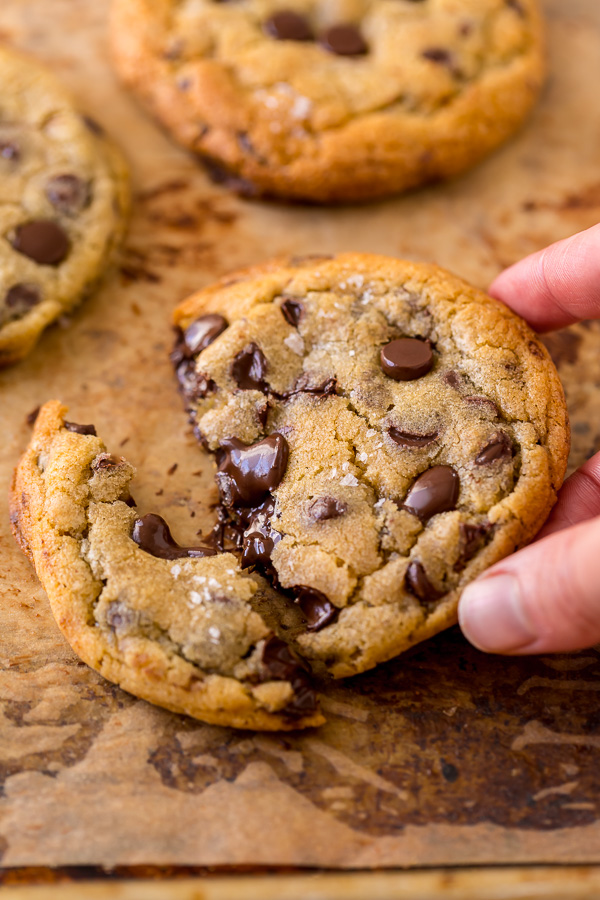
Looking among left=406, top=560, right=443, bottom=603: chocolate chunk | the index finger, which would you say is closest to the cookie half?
left=406, top=560, right=443, bottom=603: chocolate chunk

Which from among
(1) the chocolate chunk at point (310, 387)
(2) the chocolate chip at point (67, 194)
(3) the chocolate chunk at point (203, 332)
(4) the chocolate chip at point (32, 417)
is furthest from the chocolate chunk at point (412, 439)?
(2) the chocolate chip at point (67, 194)

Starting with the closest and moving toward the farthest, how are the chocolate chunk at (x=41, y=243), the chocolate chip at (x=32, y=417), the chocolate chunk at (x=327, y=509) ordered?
the chocolate chunk at (x=327, y=509) < the chocolate chip at (x=32, y=417) < the chocolate chunk at (x=41, y=243)

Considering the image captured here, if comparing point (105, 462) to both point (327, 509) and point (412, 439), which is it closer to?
point (327, 509)

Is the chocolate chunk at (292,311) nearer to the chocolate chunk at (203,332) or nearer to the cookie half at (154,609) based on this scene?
the chocolate chunk at (203,332)

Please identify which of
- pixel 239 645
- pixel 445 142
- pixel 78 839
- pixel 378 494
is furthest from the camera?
pixel 445 142

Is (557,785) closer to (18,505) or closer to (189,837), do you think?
(189,837)

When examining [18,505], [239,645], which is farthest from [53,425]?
[239,645]
